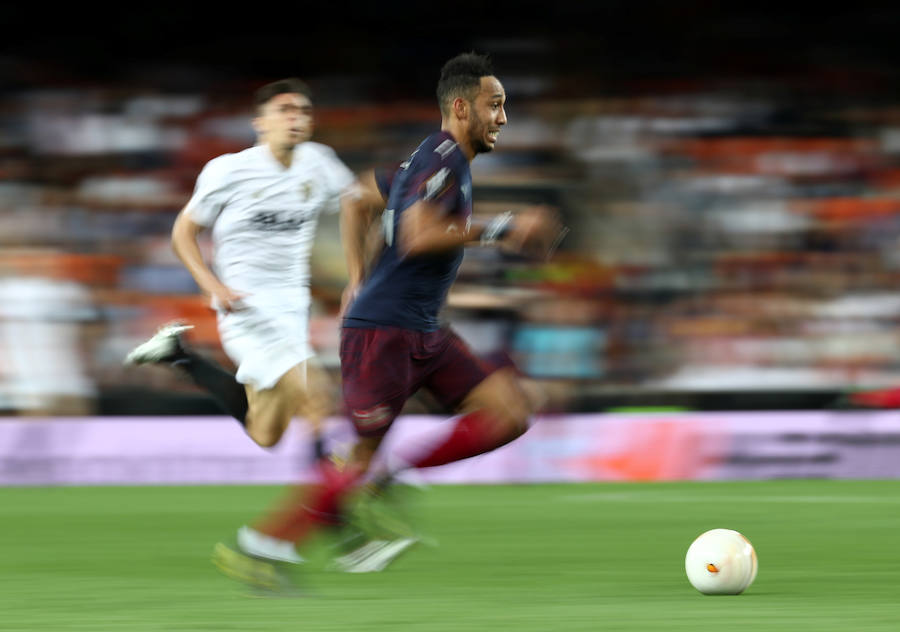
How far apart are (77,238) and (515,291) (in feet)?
10.1

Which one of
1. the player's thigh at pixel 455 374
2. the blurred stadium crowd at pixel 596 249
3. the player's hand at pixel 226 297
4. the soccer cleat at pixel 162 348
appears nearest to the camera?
the player's thigh at pixel 455 374

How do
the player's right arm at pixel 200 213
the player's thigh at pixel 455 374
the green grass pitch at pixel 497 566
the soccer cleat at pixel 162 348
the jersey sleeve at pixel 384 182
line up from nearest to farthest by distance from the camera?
the green grass pitch at pixel 497 566 < the player's thigh at pixel 455 374 < the jersey sleeve at pixel 384 182 < the player's right arm at pixel 200 213 < the soccer cleat at pixel 162 348

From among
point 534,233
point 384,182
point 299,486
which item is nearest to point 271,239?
point 299,486

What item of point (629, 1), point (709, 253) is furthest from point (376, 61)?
point (709, 253)

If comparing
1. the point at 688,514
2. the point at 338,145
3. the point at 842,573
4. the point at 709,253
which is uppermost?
the point at 338,145

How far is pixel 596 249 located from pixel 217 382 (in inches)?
200

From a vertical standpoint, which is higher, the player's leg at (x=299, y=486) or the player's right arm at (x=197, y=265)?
the player's right arm at (x=197, y=265)

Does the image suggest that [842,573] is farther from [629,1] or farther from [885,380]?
[629,1]

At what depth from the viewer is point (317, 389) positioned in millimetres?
6883

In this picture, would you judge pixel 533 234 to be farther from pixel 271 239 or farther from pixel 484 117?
pixel 271 239

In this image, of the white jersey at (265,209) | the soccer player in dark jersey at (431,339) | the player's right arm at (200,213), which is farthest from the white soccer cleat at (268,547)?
the white jersey at (265,209)

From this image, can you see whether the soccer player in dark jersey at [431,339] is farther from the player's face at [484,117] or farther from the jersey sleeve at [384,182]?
the jersey sleeve at [384,182]

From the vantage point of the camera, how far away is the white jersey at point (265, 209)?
271 inches

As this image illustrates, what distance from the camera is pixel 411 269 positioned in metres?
5.27
